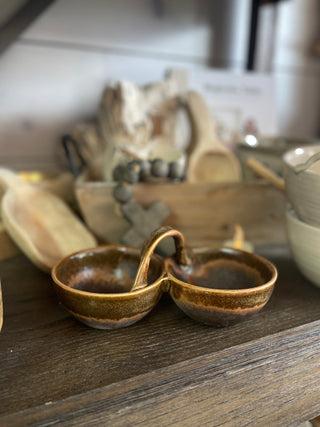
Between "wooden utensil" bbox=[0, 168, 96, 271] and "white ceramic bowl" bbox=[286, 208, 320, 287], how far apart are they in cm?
32

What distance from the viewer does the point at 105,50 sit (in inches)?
37.0

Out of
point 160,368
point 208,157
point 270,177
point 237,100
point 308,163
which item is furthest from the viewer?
point 237,100

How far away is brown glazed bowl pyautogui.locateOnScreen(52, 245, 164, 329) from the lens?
1.32 feet

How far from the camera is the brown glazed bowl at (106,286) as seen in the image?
40 cm

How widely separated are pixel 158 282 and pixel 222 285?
129mm

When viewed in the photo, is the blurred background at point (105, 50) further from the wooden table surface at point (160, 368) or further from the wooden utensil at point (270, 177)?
the wooden table surface at point (160, 368)

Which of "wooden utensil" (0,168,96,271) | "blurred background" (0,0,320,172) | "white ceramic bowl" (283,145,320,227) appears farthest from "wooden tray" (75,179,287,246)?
"blurred background" (0,0,320,172)

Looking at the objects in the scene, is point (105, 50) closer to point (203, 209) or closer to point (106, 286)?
point (203, 209)

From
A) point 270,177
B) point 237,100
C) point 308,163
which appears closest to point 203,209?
point 270,177

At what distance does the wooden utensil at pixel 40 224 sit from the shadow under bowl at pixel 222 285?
20 centimetres

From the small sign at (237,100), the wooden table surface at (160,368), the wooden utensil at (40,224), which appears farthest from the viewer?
the small sign at (237,100)

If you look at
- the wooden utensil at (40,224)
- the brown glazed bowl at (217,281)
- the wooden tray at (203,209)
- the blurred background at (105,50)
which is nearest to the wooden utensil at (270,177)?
the wooden tray at (203,209)

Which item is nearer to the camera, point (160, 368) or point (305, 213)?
point (160, 368)

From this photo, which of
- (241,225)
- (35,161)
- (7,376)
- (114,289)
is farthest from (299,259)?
(35,161)
